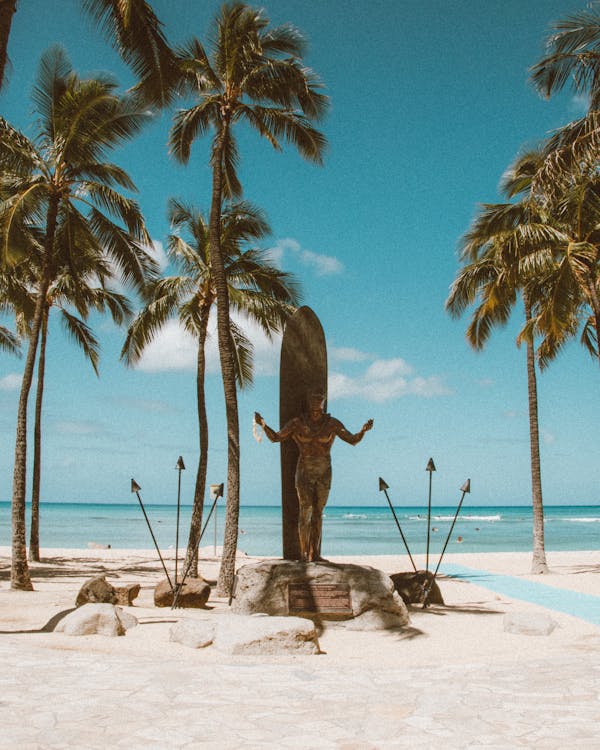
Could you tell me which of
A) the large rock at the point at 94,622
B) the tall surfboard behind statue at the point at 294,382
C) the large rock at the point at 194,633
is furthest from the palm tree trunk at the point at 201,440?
the large rock at the point at 194,633

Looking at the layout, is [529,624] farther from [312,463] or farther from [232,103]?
[232,103]

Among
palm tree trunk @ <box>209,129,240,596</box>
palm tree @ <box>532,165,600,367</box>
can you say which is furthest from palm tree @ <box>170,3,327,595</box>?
palm tree @ <box>532,165,600,367</box>

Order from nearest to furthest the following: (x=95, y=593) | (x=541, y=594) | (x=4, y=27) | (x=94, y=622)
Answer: (x=94, y=622), (x=4, y=27), (x=95, y=593), (x=541, y=594)

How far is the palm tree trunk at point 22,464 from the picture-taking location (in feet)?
40.0

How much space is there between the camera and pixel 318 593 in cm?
858

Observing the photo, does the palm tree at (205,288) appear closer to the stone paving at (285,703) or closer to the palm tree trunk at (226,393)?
the palm tree trunk at (226,393)

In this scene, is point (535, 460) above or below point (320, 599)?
above

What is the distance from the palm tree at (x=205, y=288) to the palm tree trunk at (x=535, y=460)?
639 cm

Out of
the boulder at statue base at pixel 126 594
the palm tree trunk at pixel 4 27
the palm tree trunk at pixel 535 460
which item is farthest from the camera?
the palm tree trunk at pixel 535 460

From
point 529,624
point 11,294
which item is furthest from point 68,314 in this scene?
point 529,624

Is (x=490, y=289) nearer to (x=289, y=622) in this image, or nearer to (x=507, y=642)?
(x=507, y=642)

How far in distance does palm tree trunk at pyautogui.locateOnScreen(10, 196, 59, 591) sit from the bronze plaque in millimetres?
6179

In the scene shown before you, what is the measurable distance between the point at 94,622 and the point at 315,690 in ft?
11.6

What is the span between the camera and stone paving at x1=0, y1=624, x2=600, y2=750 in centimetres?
395
